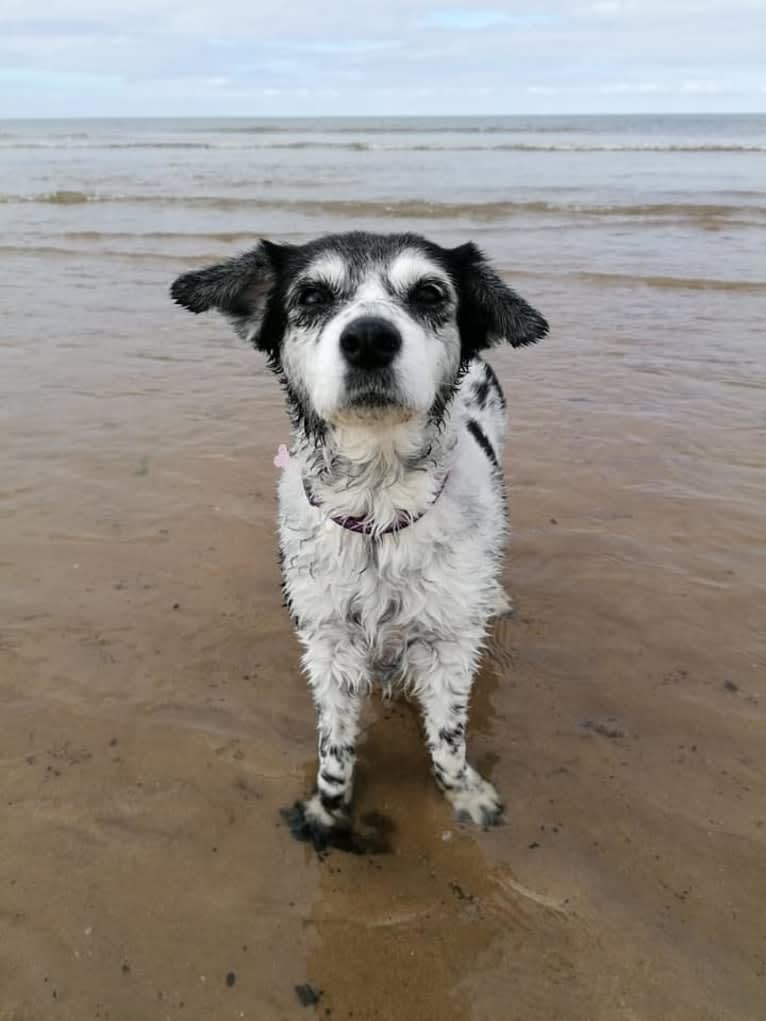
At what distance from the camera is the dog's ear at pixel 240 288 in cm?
307

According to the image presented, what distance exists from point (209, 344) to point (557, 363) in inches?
161

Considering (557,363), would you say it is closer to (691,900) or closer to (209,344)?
(209,344)

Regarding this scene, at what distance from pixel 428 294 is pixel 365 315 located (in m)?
0.57

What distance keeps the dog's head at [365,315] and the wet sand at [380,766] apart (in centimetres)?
168

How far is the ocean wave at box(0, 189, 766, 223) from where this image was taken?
1752 centimetres

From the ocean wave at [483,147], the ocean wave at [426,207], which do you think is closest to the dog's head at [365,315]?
the ocean wave at [426,207]

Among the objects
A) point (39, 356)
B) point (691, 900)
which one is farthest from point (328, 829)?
point (39, 356)

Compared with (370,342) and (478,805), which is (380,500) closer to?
(370,342)

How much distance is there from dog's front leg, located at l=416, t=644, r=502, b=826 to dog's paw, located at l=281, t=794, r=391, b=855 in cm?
33

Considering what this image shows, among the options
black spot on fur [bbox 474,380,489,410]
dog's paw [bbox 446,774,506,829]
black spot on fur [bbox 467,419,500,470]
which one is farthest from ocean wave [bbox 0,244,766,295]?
dog's paw [bbox 446,774,506,829]

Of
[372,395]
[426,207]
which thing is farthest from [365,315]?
[426,207]

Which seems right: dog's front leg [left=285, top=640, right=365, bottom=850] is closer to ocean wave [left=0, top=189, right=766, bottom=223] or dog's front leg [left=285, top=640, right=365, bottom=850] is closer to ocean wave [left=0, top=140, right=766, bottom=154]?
ocean wave [left=0, top=189, right=766, bottom=223]

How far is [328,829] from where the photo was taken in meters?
3.09

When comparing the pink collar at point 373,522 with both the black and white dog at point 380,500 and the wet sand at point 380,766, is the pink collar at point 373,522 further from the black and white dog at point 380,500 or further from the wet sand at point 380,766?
the wet sand at point 380,766
